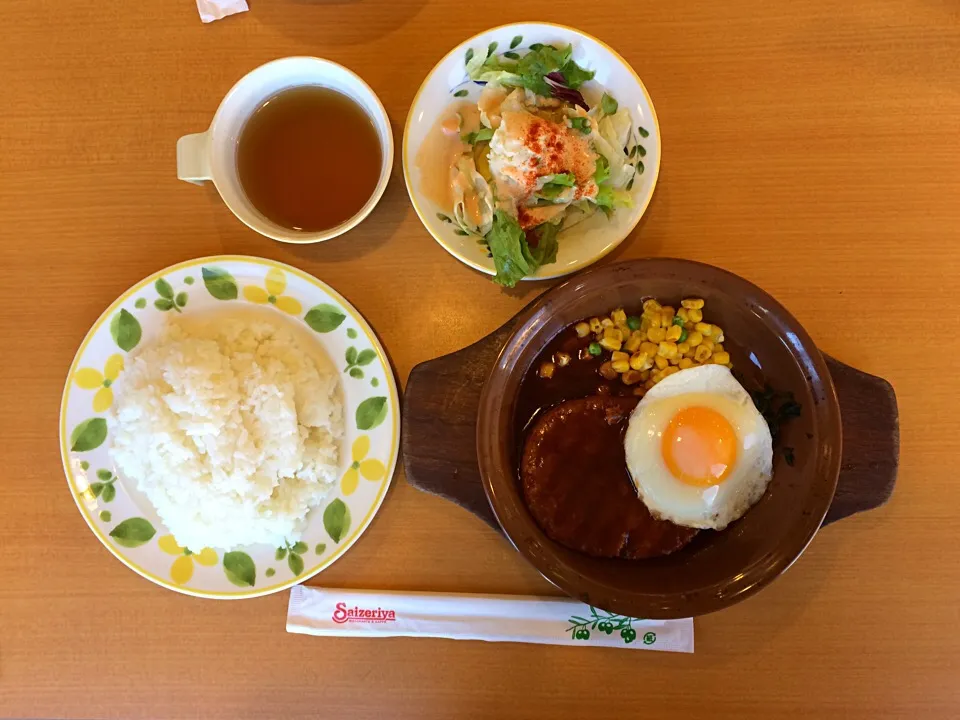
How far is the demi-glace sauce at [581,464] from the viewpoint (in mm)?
Answer: 1562

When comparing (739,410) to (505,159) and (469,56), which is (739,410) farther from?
(469,56)

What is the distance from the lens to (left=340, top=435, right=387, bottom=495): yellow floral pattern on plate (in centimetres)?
168

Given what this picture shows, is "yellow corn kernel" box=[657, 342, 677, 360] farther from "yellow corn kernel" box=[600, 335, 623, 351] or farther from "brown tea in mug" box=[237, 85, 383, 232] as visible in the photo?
"brown tea in mug" box=[237, 85, 383, 232]

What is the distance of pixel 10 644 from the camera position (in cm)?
179

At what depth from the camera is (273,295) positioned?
5.67ft

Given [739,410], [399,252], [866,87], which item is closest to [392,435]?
[399,252]

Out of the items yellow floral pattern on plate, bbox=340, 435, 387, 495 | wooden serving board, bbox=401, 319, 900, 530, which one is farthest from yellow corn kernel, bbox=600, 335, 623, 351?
yellow floral pattern on plate, bbox=340, 435, 387, 495

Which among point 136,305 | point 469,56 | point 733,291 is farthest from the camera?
point 136,305

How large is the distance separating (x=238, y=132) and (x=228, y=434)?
32.3 inches

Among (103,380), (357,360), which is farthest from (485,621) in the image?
(103,380)

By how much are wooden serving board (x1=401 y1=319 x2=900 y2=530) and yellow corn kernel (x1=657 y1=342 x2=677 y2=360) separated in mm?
390

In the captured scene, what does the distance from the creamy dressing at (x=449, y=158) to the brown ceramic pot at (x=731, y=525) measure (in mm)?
381

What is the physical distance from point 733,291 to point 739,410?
33cm

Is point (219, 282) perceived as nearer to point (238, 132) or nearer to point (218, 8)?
point (238, 132)
